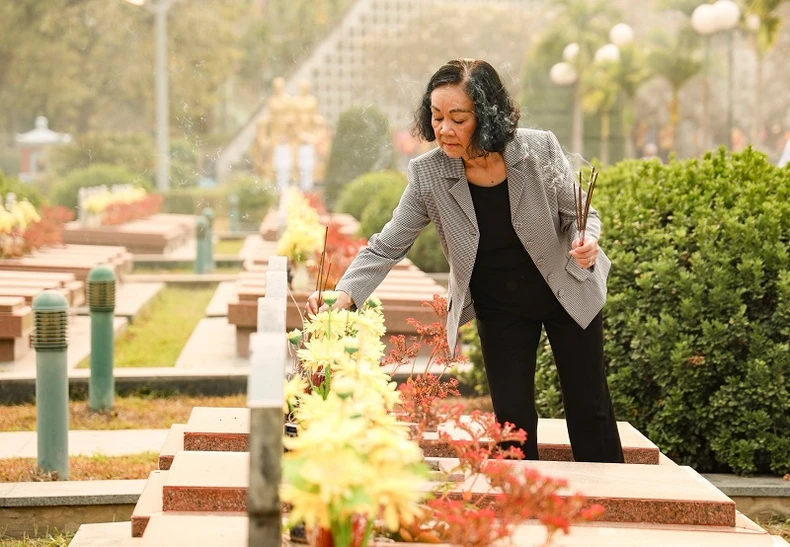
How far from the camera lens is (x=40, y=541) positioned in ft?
15.1

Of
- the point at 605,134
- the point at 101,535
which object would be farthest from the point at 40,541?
the point at 605,134

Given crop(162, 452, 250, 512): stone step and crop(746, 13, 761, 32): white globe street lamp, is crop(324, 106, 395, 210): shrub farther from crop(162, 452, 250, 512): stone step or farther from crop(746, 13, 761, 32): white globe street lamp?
crop(162, 452, 250, 512): stone step

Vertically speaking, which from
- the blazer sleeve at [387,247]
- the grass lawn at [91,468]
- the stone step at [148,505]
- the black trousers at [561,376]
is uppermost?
the blazer sleeve at [387,247]

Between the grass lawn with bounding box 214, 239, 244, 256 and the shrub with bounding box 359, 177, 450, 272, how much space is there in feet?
16.4

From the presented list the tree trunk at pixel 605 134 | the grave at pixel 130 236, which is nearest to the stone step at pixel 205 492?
the grave at pixel 130 236

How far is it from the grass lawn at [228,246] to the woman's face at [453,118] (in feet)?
57.6

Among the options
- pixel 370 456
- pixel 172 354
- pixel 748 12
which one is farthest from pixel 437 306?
pixel 748 12

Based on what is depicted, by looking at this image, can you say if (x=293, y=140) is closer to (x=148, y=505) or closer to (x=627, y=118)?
(x=627, y=118)

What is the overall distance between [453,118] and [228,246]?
2035 centimetres

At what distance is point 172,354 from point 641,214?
4.75 m

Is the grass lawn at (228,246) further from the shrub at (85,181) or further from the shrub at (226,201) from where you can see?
the shrub at (226,201)

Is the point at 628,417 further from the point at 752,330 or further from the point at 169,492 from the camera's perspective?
the point at 169,492

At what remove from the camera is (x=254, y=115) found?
4153 centimetres

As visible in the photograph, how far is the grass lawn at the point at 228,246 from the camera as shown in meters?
22.2
